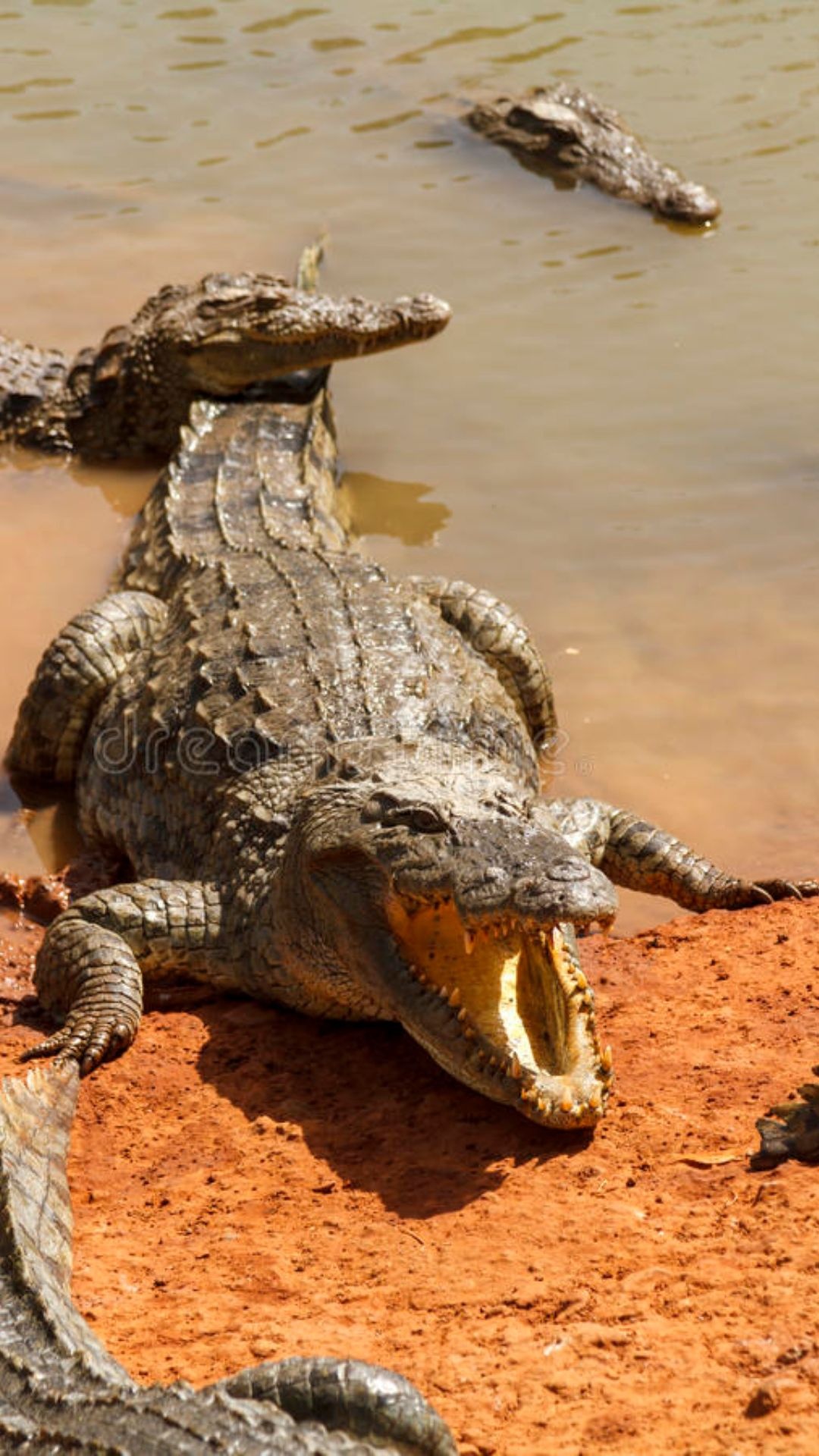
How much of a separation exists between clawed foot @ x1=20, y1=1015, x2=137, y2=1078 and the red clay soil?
0.06 m

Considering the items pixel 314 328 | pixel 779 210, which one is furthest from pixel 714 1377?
pixel 779 210

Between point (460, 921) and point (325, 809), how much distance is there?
767 millimetres

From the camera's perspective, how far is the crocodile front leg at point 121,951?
16.2 feet

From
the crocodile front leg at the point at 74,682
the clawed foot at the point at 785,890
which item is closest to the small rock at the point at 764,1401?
the clawed foot at the point at 785,890

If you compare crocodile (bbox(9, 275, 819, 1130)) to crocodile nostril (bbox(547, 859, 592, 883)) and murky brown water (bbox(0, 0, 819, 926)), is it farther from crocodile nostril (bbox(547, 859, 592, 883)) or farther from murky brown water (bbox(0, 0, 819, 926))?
murky brown water (bbox(0, 0, 819, 926))

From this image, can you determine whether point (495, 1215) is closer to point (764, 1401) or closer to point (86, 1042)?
point (764, 1401)

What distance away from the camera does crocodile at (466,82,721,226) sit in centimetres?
1084

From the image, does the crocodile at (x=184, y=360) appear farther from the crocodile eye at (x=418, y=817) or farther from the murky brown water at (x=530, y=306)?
the crocodile eye at (x=418, y=817)

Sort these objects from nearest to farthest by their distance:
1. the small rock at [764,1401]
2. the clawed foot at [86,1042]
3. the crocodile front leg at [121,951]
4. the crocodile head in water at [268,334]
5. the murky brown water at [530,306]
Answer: the small rock at [764,1401], the clawed foot at [86,1042], the crocodile front leg at [121,951], the murky brown water at [530,306], the crocodile head in water at [268,334]

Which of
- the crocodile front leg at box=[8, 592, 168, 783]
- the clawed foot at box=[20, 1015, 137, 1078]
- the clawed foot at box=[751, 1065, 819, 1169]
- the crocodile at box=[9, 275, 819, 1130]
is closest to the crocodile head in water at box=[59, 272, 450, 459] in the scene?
the crocodile at box=[9, 275, 819, 1130]

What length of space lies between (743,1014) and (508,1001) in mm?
690

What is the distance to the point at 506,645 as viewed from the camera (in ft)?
21.5

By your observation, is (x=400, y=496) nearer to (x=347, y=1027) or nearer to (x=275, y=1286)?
(x=347, y=1027)

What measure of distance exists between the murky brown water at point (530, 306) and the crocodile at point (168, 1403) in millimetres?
2902
